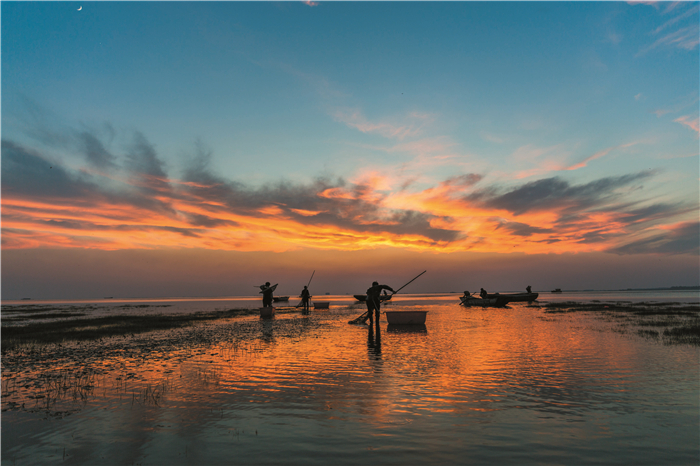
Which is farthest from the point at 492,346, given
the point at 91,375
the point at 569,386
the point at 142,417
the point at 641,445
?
the point at 91,375

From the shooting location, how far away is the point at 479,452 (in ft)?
20.8

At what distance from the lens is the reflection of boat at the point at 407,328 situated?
2519cm

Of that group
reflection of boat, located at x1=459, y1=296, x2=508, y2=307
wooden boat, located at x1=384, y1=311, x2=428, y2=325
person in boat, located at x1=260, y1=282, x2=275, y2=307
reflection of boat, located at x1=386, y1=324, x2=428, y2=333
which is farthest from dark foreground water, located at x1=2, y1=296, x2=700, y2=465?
reflection of boat, located at x1=459, y1=296, x2=508, y2=307

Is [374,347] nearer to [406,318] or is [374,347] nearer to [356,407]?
[356,407]

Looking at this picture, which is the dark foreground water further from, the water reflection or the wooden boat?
the wooden boat

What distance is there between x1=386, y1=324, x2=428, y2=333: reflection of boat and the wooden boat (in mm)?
187

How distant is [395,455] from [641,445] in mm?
4578

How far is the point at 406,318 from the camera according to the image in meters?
28.2

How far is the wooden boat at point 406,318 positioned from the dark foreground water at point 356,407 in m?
11.5

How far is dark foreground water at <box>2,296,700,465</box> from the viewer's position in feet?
21.4

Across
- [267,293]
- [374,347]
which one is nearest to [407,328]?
[374,347]

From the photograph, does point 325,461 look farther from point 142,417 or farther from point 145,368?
point 145,368

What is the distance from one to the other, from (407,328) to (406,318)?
1334 millimetres

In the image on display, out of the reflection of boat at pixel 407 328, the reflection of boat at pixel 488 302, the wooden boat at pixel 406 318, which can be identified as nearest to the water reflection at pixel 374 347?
the reflection of boat at pixel 407 328
